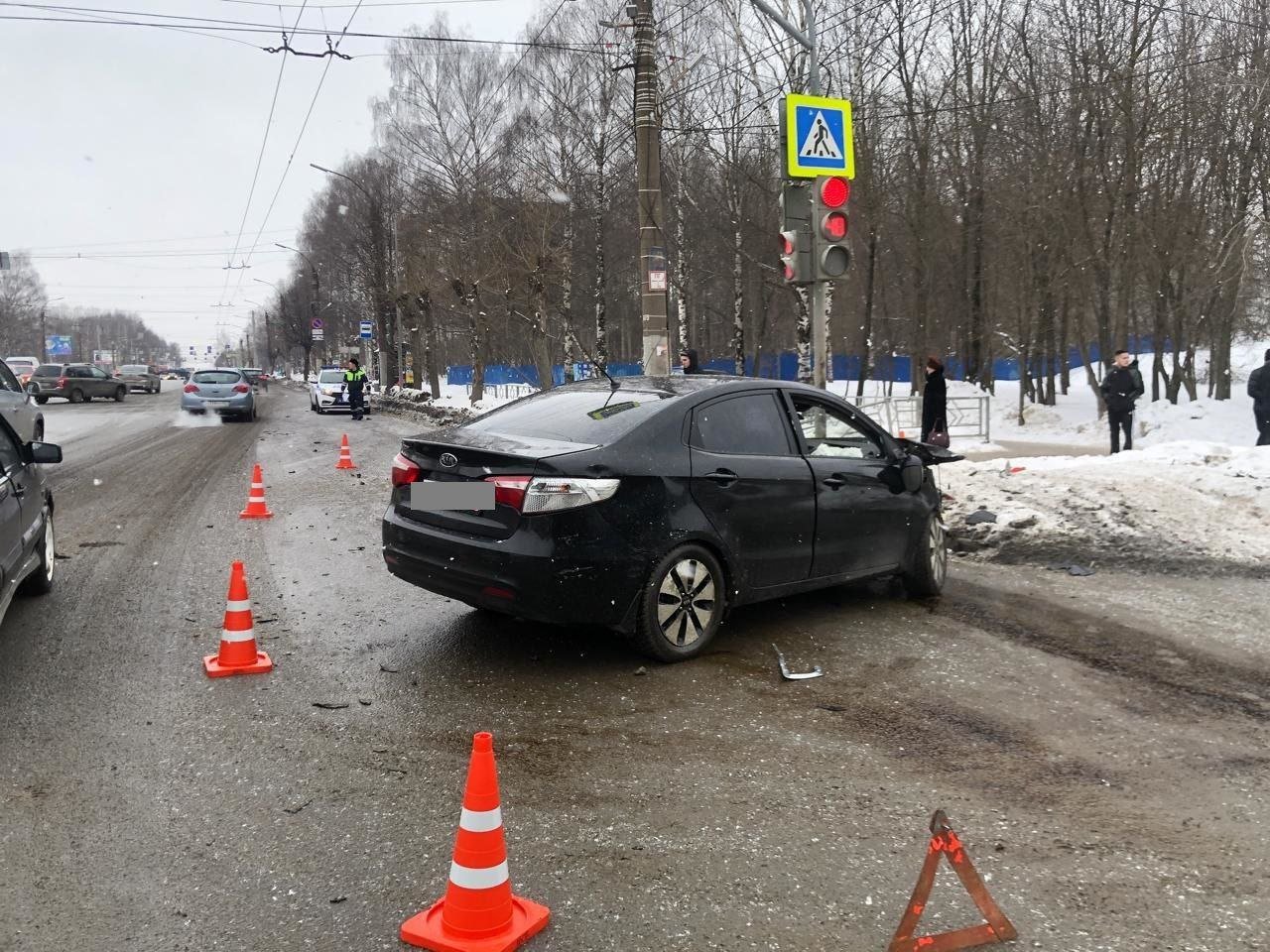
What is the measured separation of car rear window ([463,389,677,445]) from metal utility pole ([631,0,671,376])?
6621mm

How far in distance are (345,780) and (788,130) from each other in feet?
27.8

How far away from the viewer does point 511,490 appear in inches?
190

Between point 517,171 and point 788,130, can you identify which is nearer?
point 788,130

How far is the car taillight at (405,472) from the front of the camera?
5426mm

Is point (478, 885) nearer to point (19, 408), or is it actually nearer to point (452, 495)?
point (452, 495)

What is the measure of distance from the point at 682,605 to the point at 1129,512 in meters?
5.61

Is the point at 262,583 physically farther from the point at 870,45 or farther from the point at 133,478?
the point at 870,45

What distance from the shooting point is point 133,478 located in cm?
1314

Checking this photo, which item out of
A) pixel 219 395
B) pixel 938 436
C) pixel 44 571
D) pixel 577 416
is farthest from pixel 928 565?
pixel 219 395

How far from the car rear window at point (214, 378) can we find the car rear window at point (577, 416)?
77.5 feet

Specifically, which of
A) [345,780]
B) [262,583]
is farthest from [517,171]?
[345,780]

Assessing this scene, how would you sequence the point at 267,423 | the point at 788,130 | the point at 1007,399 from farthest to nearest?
the point at 1007,399 < the point at 267,423 < the point at 788,130

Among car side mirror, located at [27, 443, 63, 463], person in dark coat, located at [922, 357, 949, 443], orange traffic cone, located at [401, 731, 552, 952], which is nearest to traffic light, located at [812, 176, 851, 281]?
person in dark coat, located at [922, 357, 949, 443]

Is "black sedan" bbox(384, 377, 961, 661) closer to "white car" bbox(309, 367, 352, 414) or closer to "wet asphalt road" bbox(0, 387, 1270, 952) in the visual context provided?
"wet asphalt road" bbox(0, 387, 1270, 952)
